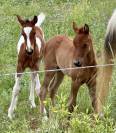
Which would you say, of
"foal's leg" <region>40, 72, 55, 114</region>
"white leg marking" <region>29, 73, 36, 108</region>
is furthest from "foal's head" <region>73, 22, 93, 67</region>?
"white leg marking" <region>29, 73, 36, 108</region>

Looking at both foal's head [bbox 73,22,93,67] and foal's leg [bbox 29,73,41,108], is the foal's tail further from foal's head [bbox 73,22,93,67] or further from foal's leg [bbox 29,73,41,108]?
foal's leg [bbox 29,73,41,108]

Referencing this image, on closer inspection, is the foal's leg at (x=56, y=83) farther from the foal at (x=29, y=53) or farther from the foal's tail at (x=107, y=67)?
the foal's tail at (x=107, y=67)

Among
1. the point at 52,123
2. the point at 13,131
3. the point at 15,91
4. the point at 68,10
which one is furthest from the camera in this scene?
the point at 68,10

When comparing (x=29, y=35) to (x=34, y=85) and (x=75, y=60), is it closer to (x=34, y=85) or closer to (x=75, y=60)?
(x=34, y=85)

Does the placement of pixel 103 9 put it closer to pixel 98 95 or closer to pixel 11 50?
pixel 11 50

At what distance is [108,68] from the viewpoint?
602 cm

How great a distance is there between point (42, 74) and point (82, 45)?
2.55m

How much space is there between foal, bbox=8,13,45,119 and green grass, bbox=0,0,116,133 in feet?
0.77

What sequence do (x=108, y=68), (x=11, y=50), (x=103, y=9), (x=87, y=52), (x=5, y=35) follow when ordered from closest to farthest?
(x=108, y=68)
(x=87, y=52)
(x=11, y=50)
(x=5, y=35)
(x=103, y=9)

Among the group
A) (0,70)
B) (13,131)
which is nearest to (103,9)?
(0,70)

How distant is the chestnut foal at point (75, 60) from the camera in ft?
23.8

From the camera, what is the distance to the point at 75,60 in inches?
286

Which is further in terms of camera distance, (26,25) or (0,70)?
(0,70)

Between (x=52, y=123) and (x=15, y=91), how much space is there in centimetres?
345
